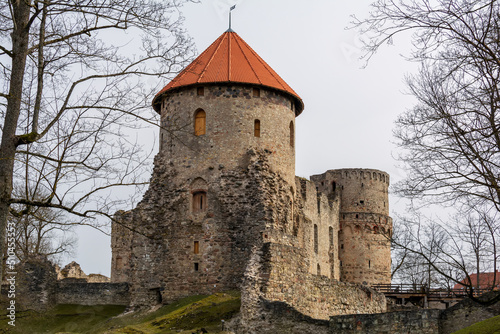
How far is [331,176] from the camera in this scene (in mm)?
52062

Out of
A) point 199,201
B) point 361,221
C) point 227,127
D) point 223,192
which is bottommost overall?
point 199,201

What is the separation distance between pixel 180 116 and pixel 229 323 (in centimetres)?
1066

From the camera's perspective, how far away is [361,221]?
167 ft

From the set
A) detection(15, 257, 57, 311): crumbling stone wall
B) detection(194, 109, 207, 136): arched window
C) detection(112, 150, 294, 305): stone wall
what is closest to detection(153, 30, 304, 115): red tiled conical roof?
detection(194, 109, 207, 136): arched window

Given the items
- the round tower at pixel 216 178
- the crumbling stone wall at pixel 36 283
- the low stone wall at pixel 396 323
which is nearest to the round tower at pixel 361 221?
the round tower at pixel 216 178

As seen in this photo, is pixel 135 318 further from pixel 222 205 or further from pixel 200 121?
pixel 200 121

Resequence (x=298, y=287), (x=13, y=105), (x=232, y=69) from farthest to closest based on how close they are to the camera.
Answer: (x=232, y=69)
(x=298, y=287)
(x=13, y=105)

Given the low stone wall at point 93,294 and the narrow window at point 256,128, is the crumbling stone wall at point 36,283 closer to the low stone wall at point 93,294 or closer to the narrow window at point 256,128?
the low stone wall at point 93,294

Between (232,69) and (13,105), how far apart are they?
767 inches

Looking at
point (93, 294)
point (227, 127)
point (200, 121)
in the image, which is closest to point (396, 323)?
point (227, 127)

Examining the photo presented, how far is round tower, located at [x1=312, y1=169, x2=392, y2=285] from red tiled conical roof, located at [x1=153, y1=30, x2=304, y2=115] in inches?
700

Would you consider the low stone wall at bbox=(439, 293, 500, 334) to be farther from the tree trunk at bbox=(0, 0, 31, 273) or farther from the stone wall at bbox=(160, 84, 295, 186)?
the tree trunk at bbox=(0, 0, 31, 273)

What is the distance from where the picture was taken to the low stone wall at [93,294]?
34.8 m

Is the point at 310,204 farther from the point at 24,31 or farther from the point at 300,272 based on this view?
the point at 24,31
